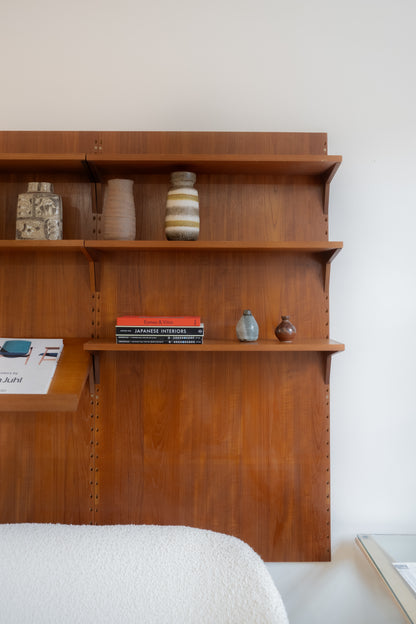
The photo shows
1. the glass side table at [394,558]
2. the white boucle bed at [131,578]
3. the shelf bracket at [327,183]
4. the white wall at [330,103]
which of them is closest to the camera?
the white boucle bed at [131,578]

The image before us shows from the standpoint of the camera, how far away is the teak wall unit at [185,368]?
1.71 metres

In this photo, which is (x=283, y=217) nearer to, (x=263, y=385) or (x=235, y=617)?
(x=263, y=385)

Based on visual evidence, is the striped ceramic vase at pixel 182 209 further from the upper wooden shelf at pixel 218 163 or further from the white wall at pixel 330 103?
the white wall at pixel 330 103

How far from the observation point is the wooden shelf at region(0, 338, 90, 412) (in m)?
1.50

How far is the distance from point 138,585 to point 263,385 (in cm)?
76

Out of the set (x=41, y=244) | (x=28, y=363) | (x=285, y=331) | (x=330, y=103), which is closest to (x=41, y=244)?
(x=41, y=244)

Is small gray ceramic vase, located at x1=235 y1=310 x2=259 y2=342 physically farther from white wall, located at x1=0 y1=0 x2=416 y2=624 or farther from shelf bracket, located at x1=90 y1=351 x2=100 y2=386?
shelf bracket, located at x1=90 y1=351 x2=100 y2=386

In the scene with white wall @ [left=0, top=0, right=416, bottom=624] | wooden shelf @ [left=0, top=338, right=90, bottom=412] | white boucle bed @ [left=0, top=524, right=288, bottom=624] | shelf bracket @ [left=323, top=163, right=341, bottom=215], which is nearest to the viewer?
white boucle bed @ [left=0, top=524, right=288, bottom=624]

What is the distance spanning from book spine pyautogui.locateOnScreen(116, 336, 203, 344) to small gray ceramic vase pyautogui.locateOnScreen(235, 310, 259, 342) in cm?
13

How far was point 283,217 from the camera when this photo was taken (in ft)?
5.68

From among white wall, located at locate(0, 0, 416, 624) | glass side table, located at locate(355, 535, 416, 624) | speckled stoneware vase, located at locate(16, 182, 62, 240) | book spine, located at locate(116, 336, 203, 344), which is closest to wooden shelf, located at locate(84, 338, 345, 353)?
Answer: book spine, located at locate(116, 336, 203, 344)

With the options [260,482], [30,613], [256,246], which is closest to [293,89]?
[256,246]

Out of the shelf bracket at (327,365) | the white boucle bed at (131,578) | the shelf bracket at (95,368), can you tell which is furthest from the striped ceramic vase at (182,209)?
the white boucle bed at (131,578)

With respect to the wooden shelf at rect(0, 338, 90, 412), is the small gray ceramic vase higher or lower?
higher
